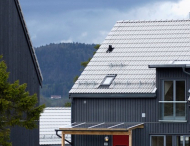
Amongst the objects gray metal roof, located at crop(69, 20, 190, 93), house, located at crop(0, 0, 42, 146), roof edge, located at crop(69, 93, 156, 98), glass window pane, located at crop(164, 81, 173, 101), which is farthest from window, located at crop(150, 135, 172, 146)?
house, located at crop(0, 0, 42, 146)

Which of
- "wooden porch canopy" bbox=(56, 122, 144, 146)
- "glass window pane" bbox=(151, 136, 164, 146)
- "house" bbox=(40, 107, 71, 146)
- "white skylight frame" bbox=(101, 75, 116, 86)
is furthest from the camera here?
"house" bbox=(40, 107, 71, 146)

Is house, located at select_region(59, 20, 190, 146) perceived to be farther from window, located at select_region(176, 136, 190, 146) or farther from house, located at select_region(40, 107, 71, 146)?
house, located at select_region(40, 107, 71, 146)

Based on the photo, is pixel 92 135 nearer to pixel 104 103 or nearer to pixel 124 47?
pixel 104 103

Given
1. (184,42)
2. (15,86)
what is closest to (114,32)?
(184,42)

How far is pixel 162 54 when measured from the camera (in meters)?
36.4

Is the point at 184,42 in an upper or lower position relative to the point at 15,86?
upper

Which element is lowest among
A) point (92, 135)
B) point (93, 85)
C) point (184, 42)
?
point (92, 135)

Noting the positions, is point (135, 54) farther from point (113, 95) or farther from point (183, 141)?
point (183, 141)

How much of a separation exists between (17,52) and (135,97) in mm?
7158

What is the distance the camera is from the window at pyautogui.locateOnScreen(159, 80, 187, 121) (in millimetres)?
33844

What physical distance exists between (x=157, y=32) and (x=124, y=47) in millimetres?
2157

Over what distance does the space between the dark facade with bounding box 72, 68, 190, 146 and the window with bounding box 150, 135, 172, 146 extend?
14cm

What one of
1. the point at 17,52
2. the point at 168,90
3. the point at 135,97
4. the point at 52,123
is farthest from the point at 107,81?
the point at 52,123

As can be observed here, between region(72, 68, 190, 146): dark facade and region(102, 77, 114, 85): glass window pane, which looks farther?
region(102, 77, 114, 85): glass window pane
